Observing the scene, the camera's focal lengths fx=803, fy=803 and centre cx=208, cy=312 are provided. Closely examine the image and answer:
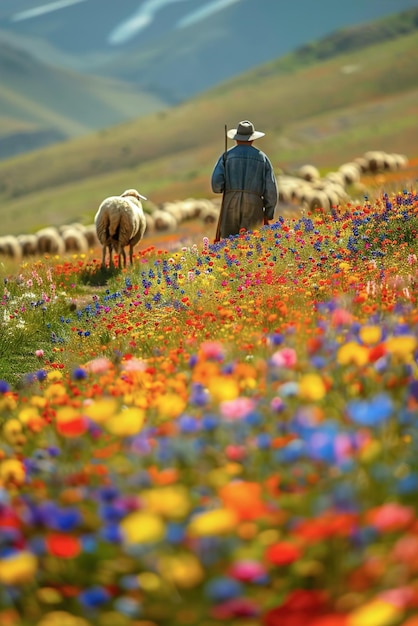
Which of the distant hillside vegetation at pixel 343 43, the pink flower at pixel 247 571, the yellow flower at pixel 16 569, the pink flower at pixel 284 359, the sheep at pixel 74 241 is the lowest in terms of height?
the pink flower at pixel 247 571

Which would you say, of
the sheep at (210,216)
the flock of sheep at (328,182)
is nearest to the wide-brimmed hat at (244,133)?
the flock of sheep at (328,182)

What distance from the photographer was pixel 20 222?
90.2 metres

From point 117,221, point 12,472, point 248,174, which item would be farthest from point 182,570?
point 117,221

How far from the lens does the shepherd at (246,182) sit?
492 inches

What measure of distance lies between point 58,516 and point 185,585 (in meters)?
0.49

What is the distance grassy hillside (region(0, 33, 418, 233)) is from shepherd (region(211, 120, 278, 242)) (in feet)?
135

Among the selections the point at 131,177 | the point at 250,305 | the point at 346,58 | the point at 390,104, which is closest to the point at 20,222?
the point at 131,177

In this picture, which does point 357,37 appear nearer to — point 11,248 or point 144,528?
point 11,248

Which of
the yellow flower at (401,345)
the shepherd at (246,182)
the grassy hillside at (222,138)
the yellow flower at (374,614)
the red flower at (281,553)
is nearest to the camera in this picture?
the yellow flower at (374,614)

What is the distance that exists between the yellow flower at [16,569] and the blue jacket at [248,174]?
10315 mm

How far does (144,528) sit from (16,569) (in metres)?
0.44

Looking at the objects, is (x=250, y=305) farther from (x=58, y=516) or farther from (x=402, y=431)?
(x=58, y=516)

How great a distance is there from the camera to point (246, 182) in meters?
12.6

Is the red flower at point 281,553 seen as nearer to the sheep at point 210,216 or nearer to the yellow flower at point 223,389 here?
the yellow flower at point 223,389
